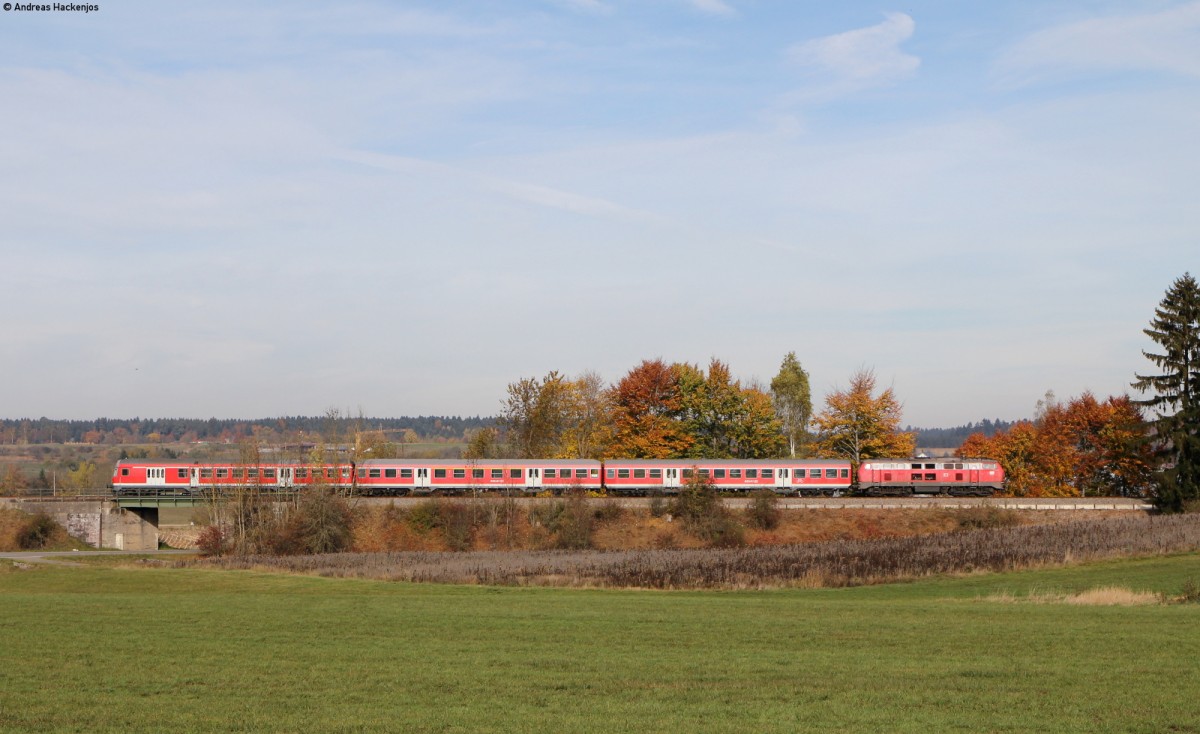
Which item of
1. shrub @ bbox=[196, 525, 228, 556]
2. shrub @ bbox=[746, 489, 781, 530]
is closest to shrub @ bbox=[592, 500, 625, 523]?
shrub @ bbox=[746, 489, 781, 530]

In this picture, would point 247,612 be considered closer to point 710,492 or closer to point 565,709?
point 565,709

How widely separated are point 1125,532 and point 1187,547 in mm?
4763

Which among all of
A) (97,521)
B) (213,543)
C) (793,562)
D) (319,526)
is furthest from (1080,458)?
(97,521)

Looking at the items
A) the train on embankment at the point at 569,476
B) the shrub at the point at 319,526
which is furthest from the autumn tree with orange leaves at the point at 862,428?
the shrub at the point at 319,526

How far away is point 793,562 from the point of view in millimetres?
48938

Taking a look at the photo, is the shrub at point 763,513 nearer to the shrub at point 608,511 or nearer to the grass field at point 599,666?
the shrub at point 608,511

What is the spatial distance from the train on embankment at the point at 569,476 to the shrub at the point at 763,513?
16.3ft

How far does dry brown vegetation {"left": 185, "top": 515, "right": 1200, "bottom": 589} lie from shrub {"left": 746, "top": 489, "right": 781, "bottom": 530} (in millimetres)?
14479

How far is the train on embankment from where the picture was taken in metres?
78.6

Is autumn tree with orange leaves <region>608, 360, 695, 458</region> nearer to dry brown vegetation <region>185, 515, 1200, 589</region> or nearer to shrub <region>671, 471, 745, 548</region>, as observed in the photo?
shrub <region>671, 471, 745, 548</region>

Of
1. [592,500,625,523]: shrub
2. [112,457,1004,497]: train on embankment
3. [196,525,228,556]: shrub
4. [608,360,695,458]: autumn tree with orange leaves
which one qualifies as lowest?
[196,525,228,556]: shrub

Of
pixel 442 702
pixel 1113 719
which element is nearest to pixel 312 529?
pixel 442 702

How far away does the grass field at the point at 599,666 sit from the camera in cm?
1655

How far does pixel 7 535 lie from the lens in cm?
7269
